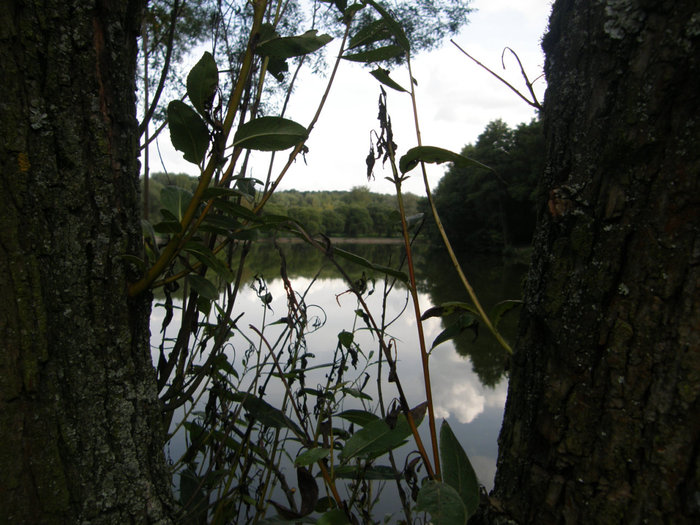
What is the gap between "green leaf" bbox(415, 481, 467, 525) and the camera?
0.40m

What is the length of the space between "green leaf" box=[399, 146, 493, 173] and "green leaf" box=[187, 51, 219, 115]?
0.22 m

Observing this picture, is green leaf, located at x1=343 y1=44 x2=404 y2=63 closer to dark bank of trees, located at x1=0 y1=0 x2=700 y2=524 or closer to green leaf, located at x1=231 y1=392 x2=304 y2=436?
dark bank of trees, located at x1=0 y1=0 x2=700 y2=524

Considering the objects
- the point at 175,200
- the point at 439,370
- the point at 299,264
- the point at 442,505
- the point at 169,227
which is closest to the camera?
the point at 442,505

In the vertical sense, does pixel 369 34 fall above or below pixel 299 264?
above

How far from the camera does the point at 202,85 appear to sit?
45cm

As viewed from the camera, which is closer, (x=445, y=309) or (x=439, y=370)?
(x=445, y=309)

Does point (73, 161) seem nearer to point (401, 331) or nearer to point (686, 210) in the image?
point (686, 210)

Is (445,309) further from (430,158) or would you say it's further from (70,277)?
(70,277)

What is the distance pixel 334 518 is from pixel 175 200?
1.56 ft

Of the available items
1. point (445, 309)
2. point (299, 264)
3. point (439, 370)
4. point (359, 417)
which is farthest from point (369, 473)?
point (299, 264)

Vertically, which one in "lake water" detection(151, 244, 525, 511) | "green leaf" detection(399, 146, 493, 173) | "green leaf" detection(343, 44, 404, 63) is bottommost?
"lake water" detection(151, 244, 525, 511)

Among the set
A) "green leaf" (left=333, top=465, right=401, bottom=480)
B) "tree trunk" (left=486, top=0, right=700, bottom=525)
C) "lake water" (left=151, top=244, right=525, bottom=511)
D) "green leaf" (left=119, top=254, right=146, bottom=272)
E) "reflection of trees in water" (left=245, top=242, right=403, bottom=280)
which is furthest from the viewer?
"reflection of trees in water" (left=245, top=242, right=403, bottom=280)

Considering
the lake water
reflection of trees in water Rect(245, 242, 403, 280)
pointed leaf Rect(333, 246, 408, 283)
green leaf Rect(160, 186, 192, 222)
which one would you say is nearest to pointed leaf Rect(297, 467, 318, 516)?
pointed leaf Rect(333, 246, 408, 283)

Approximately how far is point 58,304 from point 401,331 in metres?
3.18
